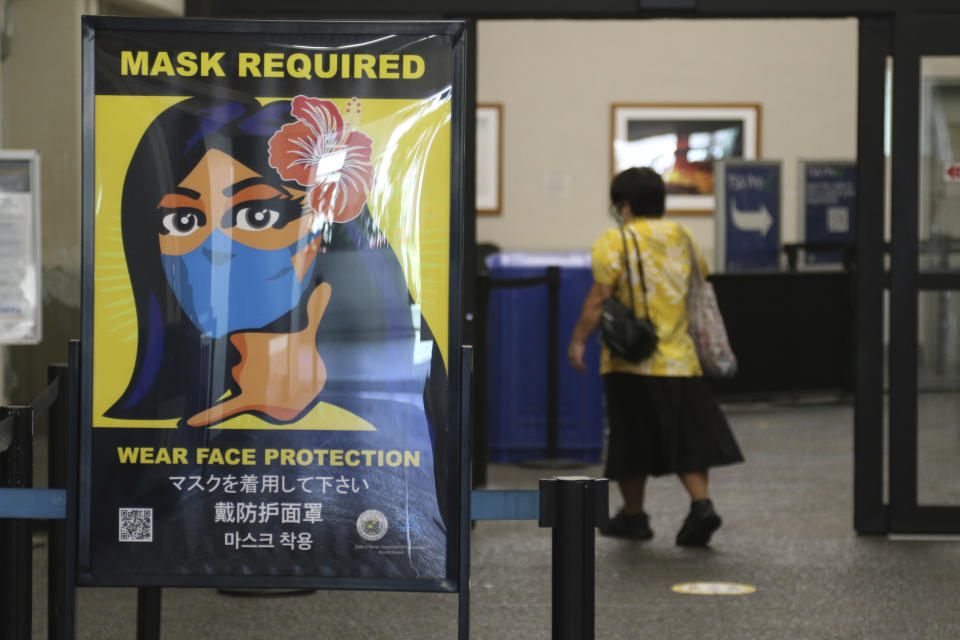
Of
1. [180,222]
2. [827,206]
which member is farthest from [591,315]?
[827,206]

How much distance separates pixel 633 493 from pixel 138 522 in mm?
3322

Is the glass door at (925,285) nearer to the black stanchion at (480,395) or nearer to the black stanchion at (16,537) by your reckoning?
the black stanchion at (480,395)

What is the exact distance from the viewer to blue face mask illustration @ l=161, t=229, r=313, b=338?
255cm

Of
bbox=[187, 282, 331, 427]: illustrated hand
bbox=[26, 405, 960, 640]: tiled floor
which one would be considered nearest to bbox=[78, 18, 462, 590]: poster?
bbox=[187, 282, 331, 427]: illustrated hand

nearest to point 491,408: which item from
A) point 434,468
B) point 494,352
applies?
point 494,352

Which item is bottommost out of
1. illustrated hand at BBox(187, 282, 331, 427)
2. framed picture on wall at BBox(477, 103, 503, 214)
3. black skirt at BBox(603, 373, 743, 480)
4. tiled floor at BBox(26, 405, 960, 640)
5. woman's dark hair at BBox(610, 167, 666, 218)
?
tiled floor at BBox(26, 405, 960, 640)

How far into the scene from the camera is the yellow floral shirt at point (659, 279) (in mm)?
5426

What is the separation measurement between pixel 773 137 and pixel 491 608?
1069 centimetres

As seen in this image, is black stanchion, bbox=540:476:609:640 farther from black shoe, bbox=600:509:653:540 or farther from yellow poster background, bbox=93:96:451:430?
black shoe, bbox=600:509:653:540

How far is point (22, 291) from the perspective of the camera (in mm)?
4695

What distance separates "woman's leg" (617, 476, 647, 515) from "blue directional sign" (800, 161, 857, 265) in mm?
7067

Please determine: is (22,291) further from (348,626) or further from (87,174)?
(87,174)

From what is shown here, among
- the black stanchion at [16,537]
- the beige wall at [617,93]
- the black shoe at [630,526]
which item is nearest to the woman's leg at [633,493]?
the black shoe at [630,526]

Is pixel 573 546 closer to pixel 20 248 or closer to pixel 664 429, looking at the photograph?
pixel 20 248
